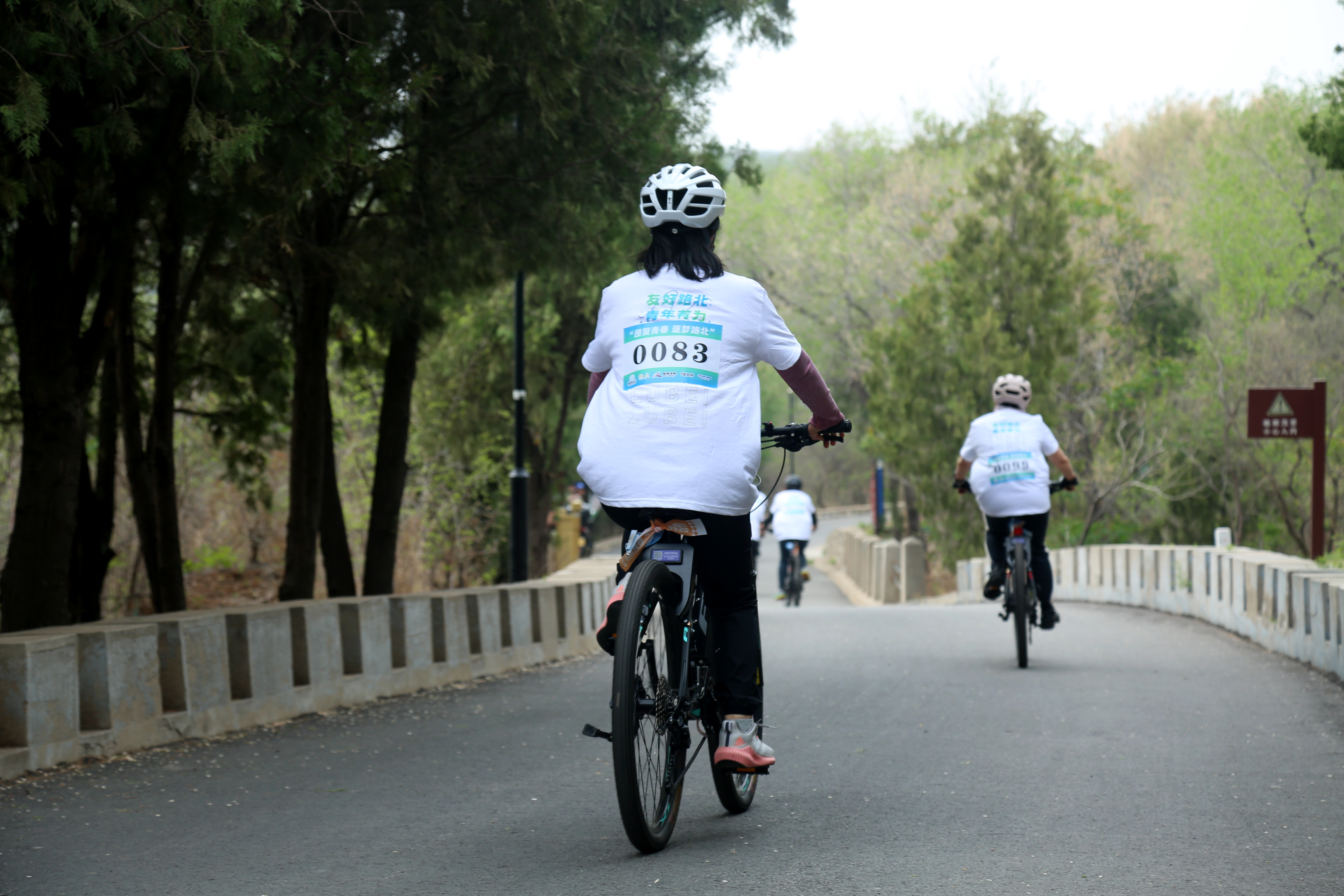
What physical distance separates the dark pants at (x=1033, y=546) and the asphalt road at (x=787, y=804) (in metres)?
1.26

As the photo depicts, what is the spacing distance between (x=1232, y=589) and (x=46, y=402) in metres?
9.72

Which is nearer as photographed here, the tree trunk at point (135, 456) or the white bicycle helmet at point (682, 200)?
the white bicycle helmet at point (682, 200)

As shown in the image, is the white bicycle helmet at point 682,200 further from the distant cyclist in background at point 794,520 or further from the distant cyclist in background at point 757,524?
the distant cyclist in background at point 794,520

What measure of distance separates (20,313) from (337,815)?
494 cm

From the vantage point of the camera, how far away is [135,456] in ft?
44.3

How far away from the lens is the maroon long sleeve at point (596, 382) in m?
5.21

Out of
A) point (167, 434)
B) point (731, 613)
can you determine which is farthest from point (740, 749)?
point (167, 434)

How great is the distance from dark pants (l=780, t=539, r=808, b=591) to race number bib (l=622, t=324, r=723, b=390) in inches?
780

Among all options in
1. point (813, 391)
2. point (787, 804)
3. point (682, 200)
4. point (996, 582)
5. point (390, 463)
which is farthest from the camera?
point (390, 463)

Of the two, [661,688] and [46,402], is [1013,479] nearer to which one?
[46,402]

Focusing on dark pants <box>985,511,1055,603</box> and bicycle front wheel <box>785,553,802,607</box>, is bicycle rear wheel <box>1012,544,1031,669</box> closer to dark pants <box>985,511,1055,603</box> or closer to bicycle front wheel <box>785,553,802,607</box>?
dark pants <box>985,511,1055,603</box>

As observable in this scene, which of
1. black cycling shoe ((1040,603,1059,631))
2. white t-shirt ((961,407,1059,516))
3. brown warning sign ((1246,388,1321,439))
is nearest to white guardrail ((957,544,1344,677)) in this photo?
black cycling shoe ((1040,603,1059,631))

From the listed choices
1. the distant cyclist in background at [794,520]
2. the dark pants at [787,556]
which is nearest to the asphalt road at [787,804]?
the distant cyclist in background at [794,520]

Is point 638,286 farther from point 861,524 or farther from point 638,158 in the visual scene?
point 861,524
